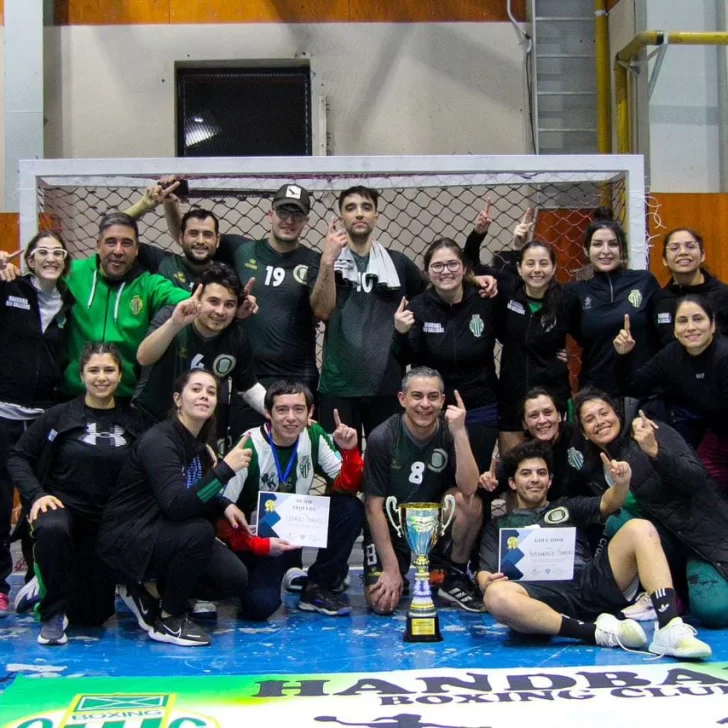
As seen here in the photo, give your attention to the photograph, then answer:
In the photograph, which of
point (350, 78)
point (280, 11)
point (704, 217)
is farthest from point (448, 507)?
point (280, 11)

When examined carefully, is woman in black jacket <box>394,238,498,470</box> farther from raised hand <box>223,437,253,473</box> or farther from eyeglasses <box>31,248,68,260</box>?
eyeglasses <box>31,248,68,260</box>

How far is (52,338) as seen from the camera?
163 inches

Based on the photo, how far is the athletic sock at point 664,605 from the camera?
136 inches

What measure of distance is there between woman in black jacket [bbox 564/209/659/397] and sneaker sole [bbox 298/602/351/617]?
1.45m

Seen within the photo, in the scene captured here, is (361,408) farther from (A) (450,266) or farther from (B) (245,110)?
(B) (245,110)

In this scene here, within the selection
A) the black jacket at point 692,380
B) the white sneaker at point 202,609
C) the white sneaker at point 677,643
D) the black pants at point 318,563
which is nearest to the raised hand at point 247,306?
the black pants at point 318,563

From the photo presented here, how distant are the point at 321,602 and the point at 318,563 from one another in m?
0.17

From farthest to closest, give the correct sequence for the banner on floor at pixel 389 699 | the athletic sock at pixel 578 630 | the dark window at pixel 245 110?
the dark window at pixel 245 110 < the athletic sock at pixel 578 630 < the banner on floor at pixel 389 699

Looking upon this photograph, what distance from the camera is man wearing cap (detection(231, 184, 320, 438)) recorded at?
4.43m

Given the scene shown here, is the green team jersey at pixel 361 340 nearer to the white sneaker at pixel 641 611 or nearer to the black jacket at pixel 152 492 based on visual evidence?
the black jacket at pixel 152 492

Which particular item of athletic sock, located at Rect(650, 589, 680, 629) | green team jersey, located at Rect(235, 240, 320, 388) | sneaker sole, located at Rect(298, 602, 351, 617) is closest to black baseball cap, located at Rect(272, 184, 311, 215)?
green team jersey, located at Rect(235, 240, 320, 388)

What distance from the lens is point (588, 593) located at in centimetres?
377

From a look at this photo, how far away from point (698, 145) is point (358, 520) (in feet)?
14.1

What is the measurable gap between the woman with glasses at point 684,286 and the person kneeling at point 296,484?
1458 mm
